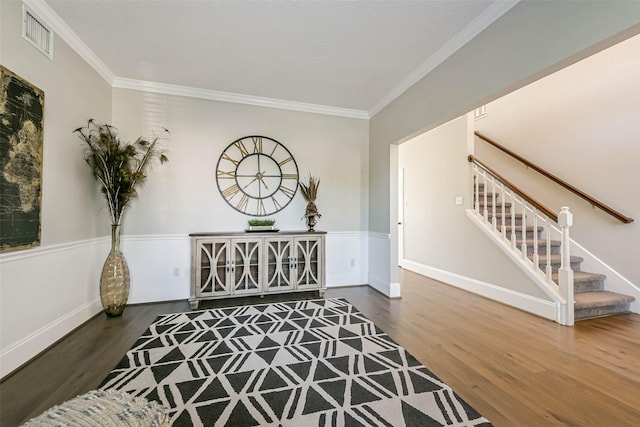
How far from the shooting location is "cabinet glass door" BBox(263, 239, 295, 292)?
10.9 feet

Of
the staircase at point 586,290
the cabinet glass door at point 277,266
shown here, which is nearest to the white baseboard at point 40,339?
the cabinet glass door at point 277,266

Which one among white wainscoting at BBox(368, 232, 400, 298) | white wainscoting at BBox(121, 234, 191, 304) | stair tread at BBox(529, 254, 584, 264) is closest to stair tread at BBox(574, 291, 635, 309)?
stair tread at BBox(529, 254, 584, 264)

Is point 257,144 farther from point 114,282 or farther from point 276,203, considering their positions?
point 114,282

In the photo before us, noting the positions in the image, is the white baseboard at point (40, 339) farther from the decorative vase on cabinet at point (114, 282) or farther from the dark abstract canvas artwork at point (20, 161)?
the dark abstract canvas artwork at point (20, 161)

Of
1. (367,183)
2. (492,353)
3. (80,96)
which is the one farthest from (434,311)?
(80,96)

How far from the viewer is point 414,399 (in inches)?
61.4

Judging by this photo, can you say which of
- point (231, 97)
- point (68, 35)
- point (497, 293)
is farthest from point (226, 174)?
point (497, 293)

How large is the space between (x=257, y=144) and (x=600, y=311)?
4.47 meters

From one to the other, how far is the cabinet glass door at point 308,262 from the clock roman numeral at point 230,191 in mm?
1071

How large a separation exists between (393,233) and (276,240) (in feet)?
5.17

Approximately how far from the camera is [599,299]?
2859 mm

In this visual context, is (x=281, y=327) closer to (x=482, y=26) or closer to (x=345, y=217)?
(x=345, y=217)

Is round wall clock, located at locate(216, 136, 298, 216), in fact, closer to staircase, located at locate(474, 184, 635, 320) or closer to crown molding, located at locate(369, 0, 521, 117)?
crown molding, located at locate(369, 0, 521, 117)

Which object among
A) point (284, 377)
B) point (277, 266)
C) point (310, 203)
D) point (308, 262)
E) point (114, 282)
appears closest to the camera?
point (284, 377)
